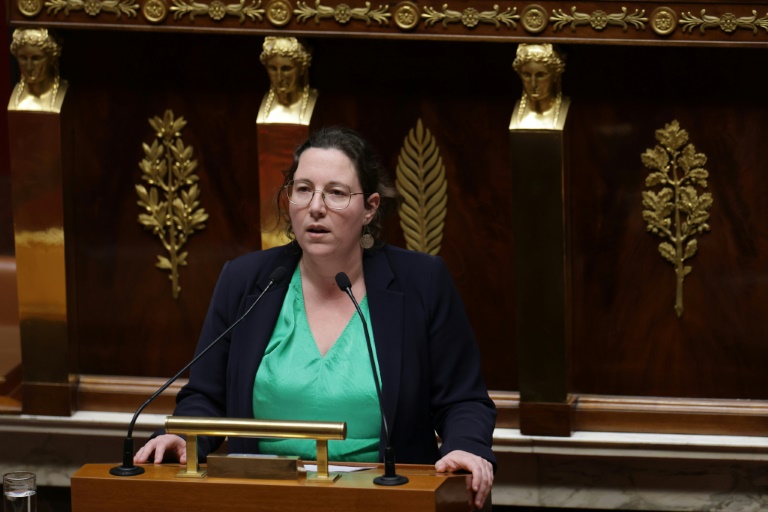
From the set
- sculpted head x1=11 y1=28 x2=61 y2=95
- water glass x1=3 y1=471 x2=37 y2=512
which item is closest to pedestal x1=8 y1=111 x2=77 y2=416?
sculpted head x1=11 y1=28 x2=61 y2=95

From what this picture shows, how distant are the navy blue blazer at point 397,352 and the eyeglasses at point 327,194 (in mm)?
149

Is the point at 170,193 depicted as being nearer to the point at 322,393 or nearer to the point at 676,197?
the point at 676,197

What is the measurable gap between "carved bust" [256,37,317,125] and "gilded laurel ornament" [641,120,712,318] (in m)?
1.01

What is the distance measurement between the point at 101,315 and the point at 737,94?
2074mm

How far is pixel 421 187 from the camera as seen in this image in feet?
14.3

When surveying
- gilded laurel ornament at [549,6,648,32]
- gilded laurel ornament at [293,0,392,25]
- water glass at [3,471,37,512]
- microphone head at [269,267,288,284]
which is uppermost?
gilded laurel ornament at [293,0,392,25]

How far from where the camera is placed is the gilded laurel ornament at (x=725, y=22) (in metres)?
4.01

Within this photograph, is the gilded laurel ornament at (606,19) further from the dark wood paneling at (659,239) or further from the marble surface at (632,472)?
the marble surface at (632,472)

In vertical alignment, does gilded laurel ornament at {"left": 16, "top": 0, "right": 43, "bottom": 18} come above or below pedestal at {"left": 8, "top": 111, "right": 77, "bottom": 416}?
above

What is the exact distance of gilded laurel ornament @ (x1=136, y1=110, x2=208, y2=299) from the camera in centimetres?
448

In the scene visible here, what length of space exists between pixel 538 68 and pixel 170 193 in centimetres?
123

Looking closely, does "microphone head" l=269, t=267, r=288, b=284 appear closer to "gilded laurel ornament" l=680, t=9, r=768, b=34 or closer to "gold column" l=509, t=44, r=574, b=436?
"gold column" l=509, t=44, r=574, b=436

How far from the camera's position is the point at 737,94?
4.18m

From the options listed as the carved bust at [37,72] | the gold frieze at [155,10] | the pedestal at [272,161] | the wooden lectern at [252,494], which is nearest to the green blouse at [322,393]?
the wooden lectern at [252,494]
